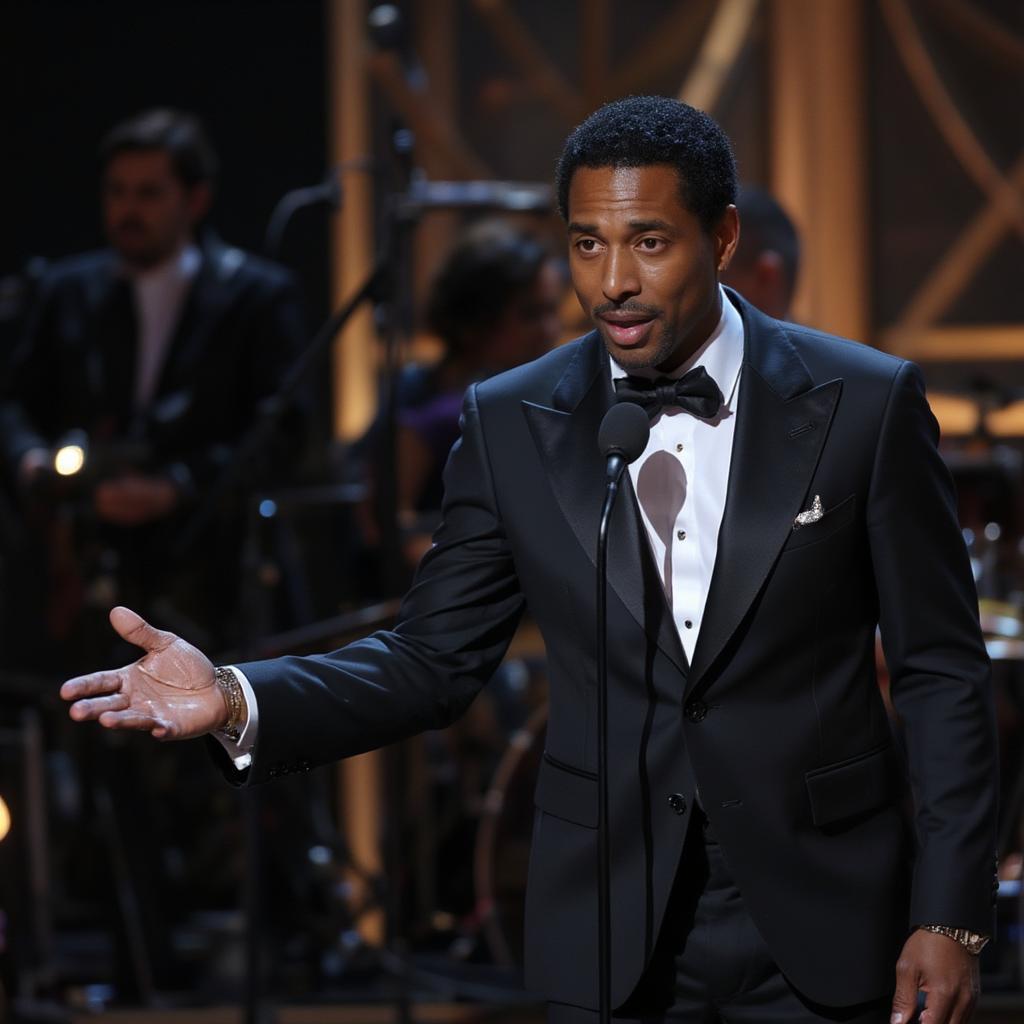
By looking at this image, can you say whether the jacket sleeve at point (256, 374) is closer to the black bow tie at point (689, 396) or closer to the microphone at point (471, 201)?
the microphone at point (471, 201)

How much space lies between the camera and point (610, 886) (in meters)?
2.02

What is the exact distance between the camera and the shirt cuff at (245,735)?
198 centimetres

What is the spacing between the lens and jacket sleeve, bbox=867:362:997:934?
1.94 m

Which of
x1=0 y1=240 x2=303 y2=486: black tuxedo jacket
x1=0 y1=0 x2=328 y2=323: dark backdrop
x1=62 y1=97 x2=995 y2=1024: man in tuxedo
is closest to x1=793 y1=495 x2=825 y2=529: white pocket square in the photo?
x1=62 y1=97 x2=995 y2=1024: man in tuxedo

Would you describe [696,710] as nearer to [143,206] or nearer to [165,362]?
[165,362]

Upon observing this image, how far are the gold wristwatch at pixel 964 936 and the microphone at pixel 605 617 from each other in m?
0.34

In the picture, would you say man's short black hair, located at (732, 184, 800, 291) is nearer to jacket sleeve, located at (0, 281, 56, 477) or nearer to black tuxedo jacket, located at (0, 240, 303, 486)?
black tuxedo jacket, located at (0, 240, 303, 486)

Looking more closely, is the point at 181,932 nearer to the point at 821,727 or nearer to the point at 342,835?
the point at 342,835

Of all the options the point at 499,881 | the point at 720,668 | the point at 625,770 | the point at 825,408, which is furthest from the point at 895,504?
the point at 499,881

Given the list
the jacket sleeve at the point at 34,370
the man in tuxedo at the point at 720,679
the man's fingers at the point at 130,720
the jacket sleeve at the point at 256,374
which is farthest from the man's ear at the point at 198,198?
the man's fingers at the point at 130,720

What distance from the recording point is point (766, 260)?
3.56 meters

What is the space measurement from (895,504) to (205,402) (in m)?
2.88

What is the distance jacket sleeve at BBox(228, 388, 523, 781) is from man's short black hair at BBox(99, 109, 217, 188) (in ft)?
9.02

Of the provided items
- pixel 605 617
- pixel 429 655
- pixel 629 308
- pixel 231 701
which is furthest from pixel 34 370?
Result: pixel 605 617
